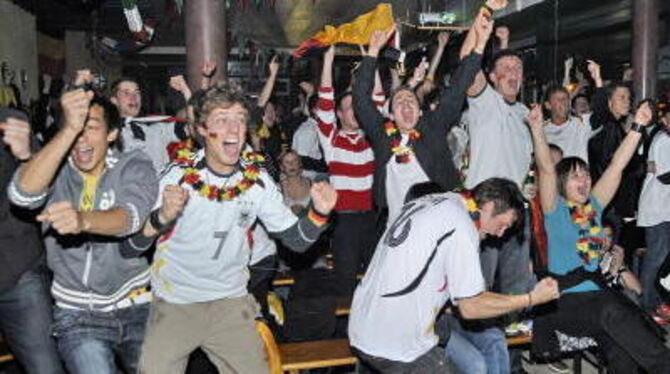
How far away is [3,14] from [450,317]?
12682mm

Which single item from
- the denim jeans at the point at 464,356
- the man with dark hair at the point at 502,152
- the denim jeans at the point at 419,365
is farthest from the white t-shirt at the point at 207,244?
the man with dark hair at the point at 502,152

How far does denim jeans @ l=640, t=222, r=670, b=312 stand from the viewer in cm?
686

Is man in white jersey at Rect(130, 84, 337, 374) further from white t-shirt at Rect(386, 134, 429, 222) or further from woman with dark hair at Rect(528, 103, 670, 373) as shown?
woman with dark hair at Rect(528, 103, 670, 373)

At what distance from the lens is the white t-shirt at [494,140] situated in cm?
530

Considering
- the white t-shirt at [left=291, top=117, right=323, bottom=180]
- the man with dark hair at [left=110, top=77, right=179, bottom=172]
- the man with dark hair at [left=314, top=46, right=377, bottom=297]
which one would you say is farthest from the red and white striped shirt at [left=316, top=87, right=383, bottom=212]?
the white t-shirt at [left=291, top=117, right=323, bottom=180]

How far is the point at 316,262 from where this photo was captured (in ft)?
20.8

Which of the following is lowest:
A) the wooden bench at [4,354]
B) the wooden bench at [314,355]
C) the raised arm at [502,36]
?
the wooden bench at [314,355]

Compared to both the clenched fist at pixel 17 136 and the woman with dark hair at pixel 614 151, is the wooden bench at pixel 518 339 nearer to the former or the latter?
the woman with dark hair at pixel 614 151

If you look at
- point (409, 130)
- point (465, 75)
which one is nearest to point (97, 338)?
point (409, 130)

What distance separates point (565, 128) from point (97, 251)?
4962 mm

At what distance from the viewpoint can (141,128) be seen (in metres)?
5.84

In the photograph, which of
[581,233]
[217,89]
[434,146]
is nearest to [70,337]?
[217,89]

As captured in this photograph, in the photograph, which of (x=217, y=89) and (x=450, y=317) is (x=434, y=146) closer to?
(x=450, y=317)

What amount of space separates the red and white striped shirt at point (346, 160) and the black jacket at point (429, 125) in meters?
0.72
